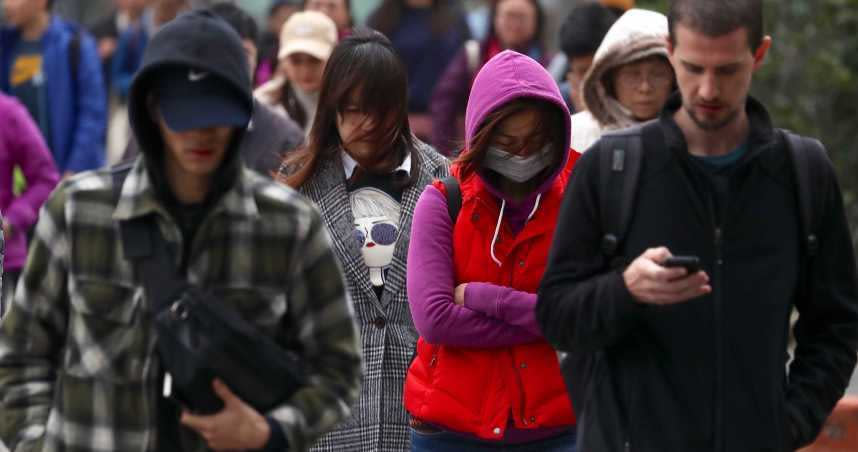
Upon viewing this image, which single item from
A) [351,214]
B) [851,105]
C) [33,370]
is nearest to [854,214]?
[851,105]

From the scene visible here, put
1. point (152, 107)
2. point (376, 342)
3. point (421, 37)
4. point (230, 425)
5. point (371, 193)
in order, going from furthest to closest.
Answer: point (421, 37), point (371, 193), point (376, 342), point (152, 107), point (230, 425)

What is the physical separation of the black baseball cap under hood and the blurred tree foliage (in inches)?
383

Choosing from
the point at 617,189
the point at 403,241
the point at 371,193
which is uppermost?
the point at 617,189

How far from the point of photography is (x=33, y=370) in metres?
4.32

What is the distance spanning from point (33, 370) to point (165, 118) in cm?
63

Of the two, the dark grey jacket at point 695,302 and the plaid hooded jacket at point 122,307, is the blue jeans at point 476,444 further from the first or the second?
the plaid hooded jacket at point 122,307

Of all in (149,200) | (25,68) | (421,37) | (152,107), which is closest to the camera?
(149,200)

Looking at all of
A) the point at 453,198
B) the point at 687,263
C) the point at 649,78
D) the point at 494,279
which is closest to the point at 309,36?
the point at 649,78

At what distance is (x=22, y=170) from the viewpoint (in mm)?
10031

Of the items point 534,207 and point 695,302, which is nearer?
point 695,302

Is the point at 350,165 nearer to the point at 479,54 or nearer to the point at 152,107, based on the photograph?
the point at 152,107

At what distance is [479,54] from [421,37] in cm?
114

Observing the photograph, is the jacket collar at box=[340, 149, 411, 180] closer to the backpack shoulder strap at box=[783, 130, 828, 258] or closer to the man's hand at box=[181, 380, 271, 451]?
the backpack shoulder strap at box=[783, 130, 828, 258]

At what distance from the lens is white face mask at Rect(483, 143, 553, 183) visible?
18.8ft
